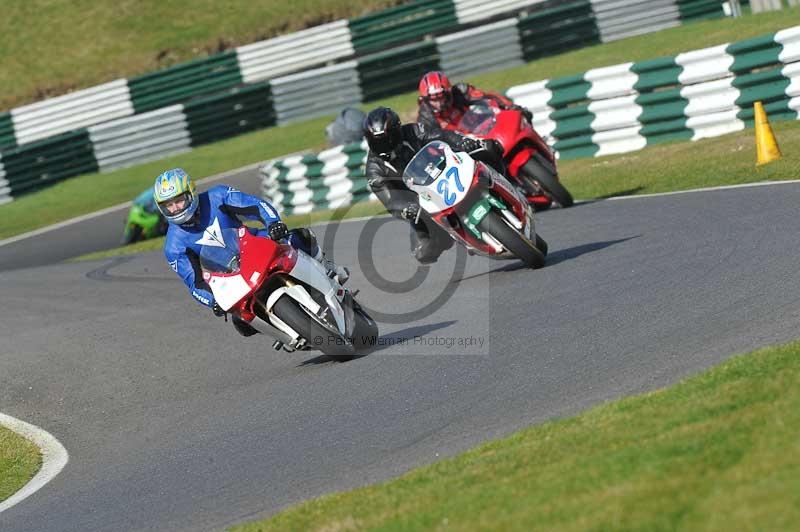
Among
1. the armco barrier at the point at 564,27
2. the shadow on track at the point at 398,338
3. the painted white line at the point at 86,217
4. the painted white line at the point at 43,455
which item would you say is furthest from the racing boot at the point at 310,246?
the armco barrier at the point at 564,27

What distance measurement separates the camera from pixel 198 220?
9539 millimetres

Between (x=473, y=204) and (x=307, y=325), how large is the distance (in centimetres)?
240

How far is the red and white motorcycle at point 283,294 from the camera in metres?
9.05

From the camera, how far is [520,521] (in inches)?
184

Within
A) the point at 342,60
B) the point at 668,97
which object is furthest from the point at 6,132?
the point at 668,97

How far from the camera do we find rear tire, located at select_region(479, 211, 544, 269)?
1070 centimetres

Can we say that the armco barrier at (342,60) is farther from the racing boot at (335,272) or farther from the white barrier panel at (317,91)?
the racing boot at (335,272)

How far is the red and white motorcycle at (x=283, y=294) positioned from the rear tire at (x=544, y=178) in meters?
4.91

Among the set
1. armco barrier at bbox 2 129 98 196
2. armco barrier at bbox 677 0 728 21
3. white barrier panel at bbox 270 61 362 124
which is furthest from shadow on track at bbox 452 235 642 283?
armco barrier at bbox 2 129 98 196

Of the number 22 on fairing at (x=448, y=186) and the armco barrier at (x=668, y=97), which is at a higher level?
the number 22 on fairing at (x=448, y=186)

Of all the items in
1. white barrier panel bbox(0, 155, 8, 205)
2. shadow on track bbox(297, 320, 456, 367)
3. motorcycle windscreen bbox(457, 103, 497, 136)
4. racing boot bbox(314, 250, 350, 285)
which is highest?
motorcycle windscreen bbox(457, 103, 497, 136)

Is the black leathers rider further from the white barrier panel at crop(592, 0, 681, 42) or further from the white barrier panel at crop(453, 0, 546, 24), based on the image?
the white barrier panel at crop(453, 0, 546, 24)

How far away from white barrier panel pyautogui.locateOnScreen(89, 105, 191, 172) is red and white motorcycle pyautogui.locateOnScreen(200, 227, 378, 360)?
2041 cm

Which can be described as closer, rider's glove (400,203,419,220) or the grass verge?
rider's glove (400,203,419,220)
